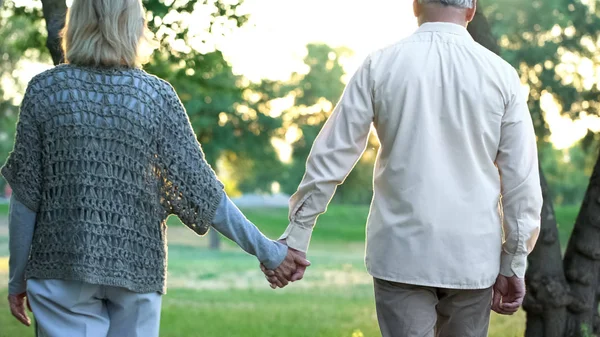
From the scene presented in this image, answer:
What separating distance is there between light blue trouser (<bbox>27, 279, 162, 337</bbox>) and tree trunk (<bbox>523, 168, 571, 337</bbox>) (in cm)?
361

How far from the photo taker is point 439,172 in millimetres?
3279

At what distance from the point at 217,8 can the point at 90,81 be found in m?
4.32

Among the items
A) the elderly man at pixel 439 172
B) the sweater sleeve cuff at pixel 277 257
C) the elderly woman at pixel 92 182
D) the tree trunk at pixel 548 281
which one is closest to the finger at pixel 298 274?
the sweater sleeve cuff at pixel 277 257

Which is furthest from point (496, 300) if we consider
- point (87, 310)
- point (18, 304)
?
point (18, 304)

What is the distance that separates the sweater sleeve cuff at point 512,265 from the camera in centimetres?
348

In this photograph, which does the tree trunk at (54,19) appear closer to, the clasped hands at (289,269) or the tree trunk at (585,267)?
the clasped hands at (289,269)

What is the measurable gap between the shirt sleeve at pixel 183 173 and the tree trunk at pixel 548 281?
330 cm

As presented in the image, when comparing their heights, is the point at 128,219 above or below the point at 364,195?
above

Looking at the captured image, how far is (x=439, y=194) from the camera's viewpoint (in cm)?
328

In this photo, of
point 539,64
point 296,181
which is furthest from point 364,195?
point 539,64

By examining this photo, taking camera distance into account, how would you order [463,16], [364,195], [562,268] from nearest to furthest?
[463,16] < [562,268] < [364,195]

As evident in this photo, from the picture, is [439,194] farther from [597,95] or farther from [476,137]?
[597,95]

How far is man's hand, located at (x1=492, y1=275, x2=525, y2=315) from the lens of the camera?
3523 millimetres

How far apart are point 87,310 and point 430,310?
1231 millimetres
